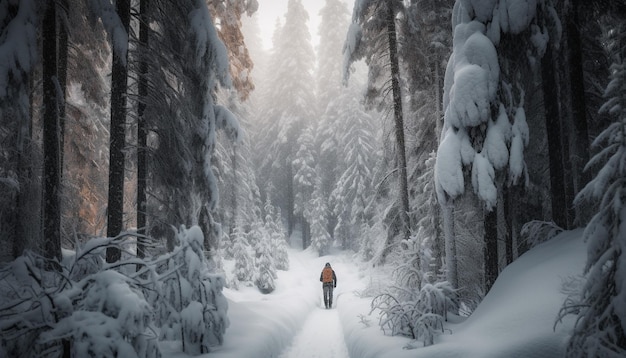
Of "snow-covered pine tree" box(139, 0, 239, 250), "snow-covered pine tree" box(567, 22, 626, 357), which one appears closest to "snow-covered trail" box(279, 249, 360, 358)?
"snow-covered pine tree" box(139, 0, 239, 250)

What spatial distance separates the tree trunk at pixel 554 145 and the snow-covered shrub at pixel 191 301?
787 centimetres

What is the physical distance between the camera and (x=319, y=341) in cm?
994

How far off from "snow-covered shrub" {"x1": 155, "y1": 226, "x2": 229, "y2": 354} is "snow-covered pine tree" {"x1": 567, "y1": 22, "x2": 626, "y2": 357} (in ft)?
18.0

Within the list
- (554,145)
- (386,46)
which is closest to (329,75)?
(386,46)

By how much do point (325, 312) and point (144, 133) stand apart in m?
10.6

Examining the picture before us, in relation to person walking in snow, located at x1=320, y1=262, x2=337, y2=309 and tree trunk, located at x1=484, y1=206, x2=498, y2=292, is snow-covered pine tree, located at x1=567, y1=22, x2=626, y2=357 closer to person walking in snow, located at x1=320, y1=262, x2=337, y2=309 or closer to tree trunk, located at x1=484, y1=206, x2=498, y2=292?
tree trunk, located at x1=484, y1=206, x2=498, y2=292

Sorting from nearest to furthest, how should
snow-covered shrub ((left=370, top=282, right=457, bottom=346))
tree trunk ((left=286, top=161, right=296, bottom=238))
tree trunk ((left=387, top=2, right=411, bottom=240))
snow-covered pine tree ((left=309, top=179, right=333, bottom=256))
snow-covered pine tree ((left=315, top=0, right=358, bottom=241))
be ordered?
1. snow-covered shrub ((left=370, top=282, right=457, bottom=346))
2. tree trunk ((left=387, top=2, right=411, bottom=240))
3. snow-covered pine tree ((left=309, top=179, right=333, bottom=256))
4. snow-covered pine tree ((left=315, top=0, right=358, bottom=241))
5. tree trunk ((left=286, top=161, right=296, bottom=238))

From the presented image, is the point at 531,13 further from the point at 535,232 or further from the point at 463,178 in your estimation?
the point at 535,232

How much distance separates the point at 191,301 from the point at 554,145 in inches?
347

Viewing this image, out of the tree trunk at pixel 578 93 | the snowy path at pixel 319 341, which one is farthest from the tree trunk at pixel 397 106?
the tree trunk at pixel 578 93

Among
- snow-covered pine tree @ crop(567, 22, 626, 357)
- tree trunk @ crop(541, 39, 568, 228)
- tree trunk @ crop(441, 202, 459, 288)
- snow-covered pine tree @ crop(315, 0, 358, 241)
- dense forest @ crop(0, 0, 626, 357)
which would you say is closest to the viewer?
snow-covered pine tree @ crop(567, 22, 626, 357)

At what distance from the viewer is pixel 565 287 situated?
474 centimetres

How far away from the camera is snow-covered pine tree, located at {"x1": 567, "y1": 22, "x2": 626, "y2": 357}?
3.36 meters

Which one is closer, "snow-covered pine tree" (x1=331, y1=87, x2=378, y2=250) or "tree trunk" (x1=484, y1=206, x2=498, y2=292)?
"tree trunk" (x1=484, y1=206, x2=498, y2=292)
